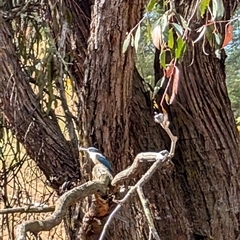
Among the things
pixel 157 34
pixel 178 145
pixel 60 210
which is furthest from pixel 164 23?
pixel 178 145

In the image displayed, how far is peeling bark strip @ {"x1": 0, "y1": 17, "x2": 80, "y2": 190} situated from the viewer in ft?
6.36

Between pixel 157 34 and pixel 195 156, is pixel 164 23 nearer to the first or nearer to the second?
pixel 157 34

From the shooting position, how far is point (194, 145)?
2.16m

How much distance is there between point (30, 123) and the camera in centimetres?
194

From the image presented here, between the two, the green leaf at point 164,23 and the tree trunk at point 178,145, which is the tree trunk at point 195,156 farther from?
the green leaf at point 164,23

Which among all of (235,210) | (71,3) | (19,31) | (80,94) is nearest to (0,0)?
(19,31)

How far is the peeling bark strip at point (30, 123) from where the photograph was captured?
1938mm

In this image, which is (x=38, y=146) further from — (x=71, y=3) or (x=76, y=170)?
(x=71, y=3)

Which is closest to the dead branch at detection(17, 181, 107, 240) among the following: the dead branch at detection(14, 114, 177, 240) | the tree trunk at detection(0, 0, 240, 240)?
the dead branch at detection(14, 114, 177, 240)

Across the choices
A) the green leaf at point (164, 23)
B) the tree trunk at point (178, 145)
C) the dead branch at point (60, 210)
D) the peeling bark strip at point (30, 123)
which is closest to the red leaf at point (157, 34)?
the green leaf at point (164, 23)

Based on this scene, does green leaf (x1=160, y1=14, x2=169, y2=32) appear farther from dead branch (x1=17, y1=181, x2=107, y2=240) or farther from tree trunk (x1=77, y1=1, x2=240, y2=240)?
tree trunk (x1=77, y1=1, x2=240, y2=240)

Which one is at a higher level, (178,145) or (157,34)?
(157,34)

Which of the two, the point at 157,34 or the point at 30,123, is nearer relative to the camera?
the point at 157,34

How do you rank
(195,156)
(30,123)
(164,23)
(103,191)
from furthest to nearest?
(195,156) → (30,123) → (103,191) → (164,23)
